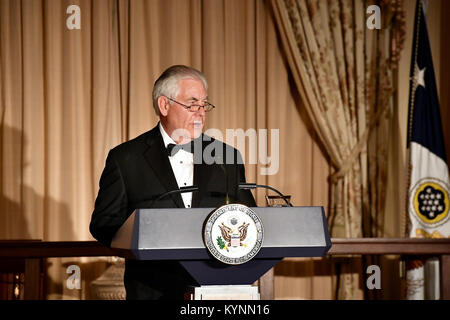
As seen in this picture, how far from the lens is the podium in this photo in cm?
189

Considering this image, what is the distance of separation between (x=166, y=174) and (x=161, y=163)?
0.20ft

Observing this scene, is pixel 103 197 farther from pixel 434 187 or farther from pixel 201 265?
pixel 434 187

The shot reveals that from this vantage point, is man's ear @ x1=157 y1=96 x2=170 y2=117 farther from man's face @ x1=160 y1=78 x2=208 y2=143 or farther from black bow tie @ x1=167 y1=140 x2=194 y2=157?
black bow tie @ x1=167 y1=140 x2=194 y2=157

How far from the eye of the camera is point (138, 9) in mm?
5016

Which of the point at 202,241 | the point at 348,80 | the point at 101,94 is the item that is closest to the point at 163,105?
the point at 202,241

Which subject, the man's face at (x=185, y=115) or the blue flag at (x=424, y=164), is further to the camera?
the blue flag at (x=424, y=164)

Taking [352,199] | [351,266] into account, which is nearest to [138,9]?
[352,199]

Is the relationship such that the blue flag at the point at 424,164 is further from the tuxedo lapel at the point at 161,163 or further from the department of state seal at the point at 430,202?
the tuxedo lapel at the point at 161,163

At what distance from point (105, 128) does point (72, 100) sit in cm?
33

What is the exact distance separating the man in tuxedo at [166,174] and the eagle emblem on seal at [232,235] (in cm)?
44

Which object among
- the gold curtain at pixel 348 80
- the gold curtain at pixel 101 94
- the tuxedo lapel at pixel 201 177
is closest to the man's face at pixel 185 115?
the tuxedo lapel at pixel 201 177

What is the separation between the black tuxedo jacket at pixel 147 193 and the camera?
2.42m

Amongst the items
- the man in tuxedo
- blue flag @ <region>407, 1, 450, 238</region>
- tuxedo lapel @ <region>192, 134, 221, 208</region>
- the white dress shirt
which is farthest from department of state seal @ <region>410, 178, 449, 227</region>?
tuxedo lapel @ <region>192, 134, 221, 208</region>

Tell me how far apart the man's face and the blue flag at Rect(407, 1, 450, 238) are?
2.61 meters
